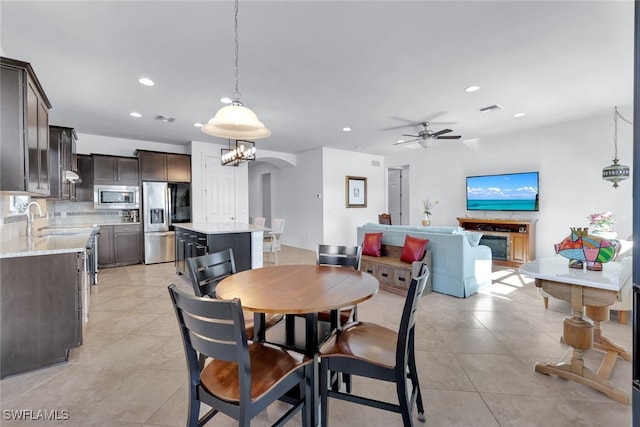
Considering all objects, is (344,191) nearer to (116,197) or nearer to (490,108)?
(490,108)

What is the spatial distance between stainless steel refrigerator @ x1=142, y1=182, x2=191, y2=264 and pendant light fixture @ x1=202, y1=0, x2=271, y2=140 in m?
4.21

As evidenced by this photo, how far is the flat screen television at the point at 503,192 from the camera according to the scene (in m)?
5.76

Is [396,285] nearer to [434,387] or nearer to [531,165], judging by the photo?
[434,387]

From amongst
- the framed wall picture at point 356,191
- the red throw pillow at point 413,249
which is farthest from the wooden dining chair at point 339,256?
the framed wall picture at point 356,191

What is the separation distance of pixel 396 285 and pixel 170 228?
4.72 m

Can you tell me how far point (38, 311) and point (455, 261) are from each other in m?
4.30

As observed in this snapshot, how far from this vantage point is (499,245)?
5.85 meters

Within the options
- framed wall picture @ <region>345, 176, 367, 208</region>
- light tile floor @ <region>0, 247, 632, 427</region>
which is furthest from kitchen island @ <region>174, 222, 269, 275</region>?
framed wall picture @ <region>345, 176, 367, 208</region>

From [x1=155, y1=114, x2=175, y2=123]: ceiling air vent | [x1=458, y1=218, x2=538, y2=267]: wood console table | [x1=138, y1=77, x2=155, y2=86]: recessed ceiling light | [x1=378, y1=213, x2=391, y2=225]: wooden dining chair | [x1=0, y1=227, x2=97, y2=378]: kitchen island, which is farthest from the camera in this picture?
[x1=378, y1=213, x2=391, y2=225]: wooden dining chair

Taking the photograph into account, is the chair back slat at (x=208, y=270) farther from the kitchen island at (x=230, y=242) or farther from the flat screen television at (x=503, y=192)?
the flat screen television at (x=503, y=192)

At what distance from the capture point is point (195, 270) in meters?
1.82

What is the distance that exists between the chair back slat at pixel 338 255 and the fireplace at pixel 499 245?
4.75 metres

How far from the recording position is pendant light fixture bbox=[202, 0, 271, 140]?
7.04ft

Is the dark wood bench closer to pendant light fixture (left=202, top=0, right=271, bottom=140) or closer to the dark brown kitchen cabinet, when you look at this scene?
pendant light fixture (left=202, top=0, right=271, bottom=140)
